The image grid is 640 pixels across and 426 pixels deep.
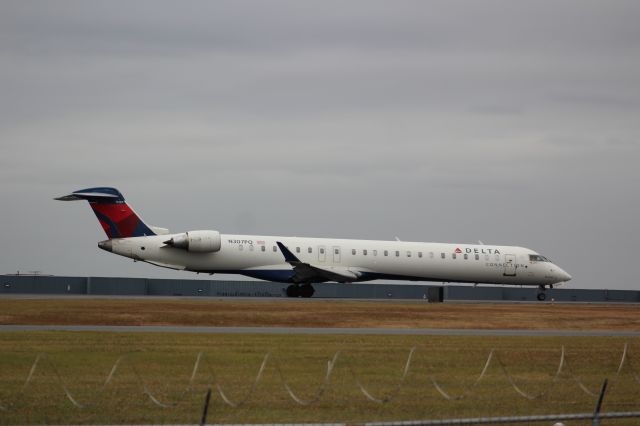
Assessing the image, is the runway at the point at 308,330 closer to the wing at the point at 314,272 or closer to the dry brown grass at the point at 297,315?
the dry brown grass at the point at 297,315

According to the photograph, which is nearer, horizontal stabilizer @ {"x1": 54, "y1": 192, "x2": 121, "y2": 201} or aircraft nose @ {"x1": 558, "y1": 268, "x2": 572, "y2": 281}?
horizontal stabilizer @ {"x1": 54, "y1": 192, "x2": 121, "y2": 201}

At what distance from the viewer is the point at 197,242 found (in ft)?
172

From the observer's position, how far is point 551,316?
44.2m

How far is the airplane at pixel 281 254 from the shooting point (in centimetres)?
5300

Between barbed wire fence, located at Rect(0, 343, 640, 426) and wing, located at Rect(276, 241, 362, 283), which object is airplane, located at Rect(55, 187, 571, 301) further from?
barbed wire fence, located at Rect(0, 343, 640, 426)

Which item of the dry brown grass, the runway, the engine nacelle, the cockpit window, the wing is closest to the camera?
the runway

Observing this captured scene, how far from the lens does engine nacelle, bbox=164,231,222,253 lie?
52.5 m

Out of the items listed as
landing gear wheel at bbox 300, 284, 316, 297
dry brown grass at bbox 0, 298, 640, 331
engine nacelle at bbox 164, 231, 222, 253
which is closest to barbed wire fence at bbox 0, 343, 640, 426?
dry brown grass at bbox 0, 298, 640, 331

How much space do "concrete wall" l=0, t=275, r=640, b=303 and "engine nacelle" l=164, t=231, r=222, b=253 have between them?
1367 centimetres

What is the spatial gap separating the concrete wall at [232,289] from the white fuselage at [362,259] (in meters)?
3.91

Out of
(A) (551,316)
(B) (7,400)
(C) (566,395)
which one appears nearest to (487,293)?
(A) (551,316)

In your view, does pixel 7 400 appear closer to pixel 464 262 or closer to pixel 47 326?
pixel 47 326

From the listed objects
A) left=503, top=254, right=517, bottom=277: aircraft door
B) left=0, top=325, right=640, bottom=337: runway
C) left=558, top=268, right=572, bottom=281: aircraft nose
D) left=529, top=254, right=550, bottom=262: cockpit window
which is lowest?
left=0, top=325, right=640, bottom=337: runway

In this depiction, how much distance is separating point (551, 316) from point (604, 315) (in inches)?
159
